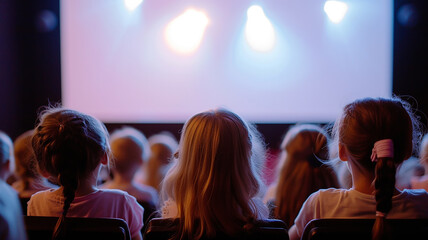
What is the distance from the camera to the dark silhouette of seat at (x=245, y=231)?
1061 millimetres

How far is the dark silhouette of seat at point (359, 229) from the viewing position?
100 cm

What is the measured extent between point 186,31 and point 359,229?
12.4ft

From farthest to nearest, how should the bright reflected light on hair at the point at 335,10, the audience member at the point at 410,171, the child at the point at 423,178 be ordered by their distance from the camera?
the bright reflected light on hair at the point at 335,10 < the audience member at the point at 410,171 < the child at the point at 423,178

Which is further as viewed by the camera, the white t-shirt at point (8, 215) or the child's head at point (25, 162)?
the child's head at point (25, 162)

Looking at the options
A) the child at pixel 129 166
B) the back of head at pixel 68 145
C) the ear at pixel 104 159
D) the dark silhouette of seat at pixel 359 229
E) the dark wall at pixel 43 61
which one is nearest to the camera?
the dark silhouette of seat at pixel 359 229

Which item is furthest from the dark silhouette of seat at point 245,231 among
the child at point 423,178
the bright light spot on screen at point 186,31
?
the bright light spot on screen at point 186,31

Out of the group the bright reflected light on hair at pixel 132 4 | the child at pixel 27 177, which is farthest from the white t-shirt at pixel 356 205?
the bright reflected light on hair at pixel 132 4

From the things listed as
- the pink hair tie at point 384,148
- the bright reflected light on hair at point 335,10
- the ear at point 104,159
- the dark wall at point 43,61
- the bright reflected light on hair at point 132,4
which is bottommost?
the ear at point 104,159

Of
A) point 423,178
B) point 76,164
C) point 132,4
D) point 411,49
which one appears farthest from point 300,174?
point 411,49

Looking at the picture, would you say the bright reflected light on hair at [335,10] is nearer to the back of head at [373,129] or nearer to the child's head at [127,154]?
the child's head at [127,154]

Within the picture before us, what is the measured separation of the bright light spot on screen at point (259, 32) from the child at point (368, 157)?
3.19 metres

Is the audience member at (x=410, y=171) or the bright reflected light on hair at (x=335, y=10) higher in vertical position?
the bright reflected light on hair at (x=335, y=10)

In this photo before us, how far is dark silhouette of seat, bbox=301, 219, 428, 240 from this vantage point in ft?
3.28

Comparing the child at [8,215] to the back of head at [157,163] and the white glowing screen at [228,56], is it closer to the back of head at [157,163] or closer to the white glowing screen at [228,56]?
the back of head at [157,163]
